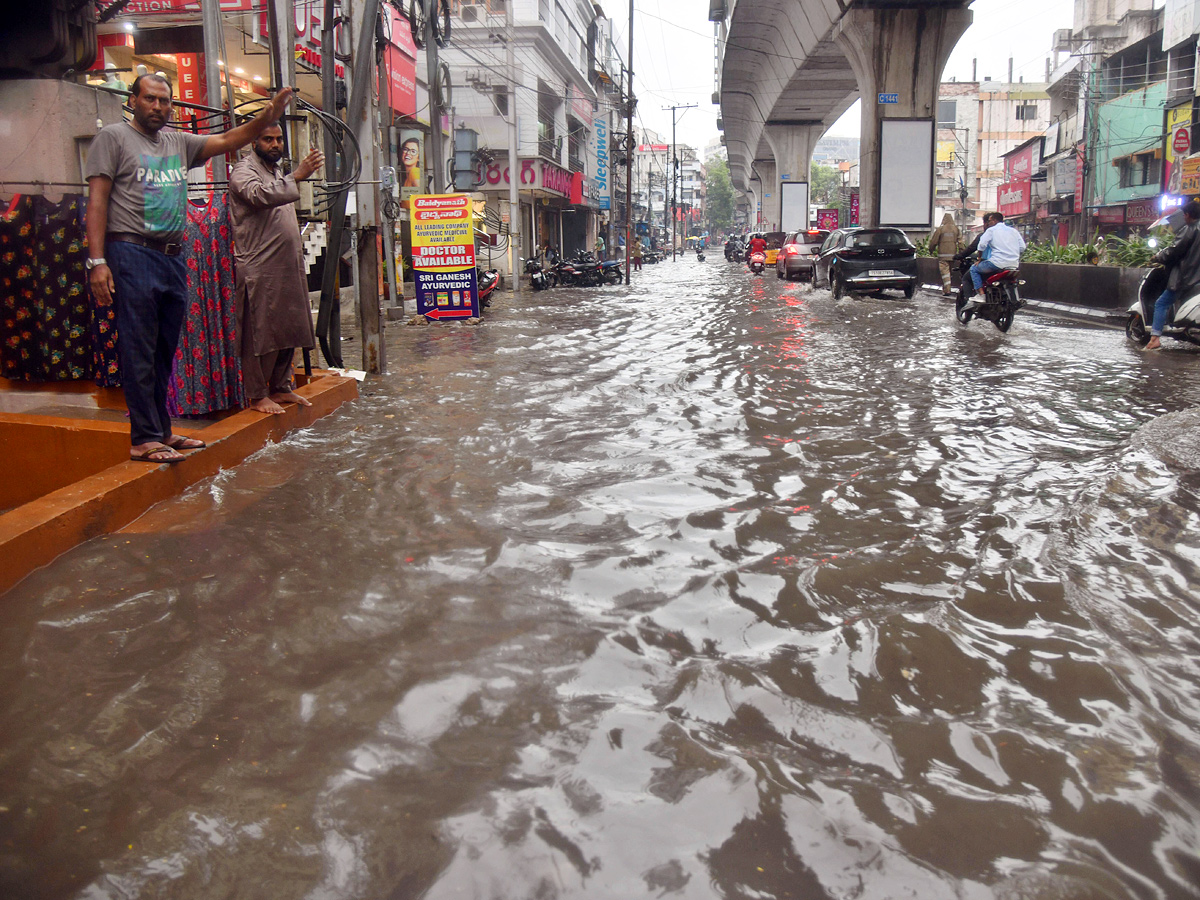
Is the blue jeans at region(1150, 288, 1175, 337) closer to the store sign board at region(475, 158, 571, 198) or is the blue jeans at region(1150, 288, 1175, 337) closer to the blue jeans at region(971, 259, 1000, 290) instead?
the blue jeans at region(971, 259, 1000, 290)

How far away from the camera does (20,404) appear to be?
19.3 ft

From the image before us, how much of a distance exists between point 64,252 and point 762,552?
14.3ft

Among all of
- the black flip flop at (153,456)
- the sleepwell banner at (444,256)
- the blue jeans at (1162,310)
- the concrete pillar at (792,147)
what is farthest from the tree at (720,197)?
the black flip flop at (153,456)

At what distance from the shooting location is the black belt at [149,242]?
4.54 metres

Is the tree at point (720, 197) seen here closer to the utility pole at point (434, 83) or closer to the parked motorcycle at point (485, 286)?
the parked motorcycle at point (485, 286)

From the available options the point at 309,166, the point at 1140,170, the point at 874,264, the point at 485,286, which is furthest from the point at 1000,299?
the point at 1140,170

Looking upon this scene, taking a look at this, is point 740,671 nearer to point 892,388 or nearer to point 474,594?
point 474,594

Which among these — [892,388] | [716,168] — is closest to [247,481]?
[892,388]

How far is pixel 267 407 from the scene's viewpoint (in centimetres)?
606

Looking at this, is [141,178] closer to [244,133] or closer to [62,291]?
[244,133]

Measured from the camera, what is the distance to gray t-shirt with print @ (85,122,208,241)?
446cm

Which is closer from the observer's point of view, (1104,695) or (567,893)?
(567,893)

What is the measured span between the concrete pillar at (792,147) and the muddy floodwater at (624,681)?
147 feet

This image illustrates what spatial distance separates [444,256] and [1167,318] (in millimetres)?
10173
